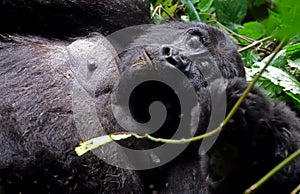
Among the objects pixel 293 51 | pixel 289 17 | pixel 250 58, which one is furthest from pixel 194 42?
pixel 289 17

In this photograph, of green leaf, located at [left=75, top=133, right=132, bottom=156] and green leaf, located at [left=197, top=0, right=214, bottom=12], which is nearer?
green leaf, located at [left=75, top=133, right=132, bottom=156]

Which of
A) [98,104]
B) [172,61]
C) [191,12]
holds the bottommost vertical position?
[191,12]

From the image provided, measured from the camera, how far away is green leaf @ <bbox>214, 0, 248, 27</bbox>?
426cm

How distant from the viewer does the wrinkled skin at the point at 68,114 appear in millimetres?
2357

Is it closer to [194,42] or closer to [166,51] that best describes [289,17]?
[166,51]

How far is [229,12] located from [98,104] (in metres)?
1.95

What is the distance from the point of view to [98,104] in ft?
8.67

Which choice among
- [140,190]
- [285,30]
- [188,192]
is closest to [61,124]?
[140,190]

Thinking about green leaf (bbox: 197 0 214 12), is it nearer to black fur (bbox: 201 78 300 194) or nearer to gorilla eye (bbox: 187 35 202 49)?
gorilla eye (bbox: 187 35 202 49)

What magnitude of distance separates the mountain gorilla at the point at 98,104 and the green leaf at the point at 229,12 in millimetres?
1242

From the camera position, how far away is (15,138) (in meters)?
2.44

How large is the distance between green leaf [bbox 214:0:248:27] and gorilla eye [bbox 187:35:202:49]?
4.94ft

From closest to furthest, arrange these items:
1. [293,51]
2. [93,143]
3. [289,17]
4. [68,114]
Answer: [289,17] → [93,143] → [68,114] → [293,51]

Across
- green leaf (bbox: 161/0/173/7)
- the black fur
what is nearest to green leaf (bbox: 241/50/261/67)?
green leaf (bbox: 161/0/173/7)
